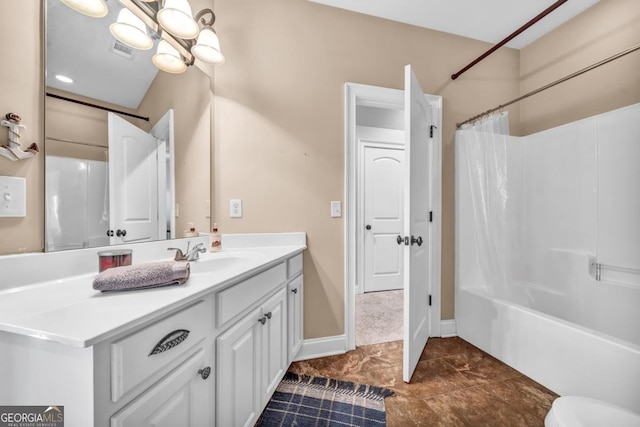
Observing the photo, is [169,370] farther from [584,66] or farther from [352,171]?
[584,66]

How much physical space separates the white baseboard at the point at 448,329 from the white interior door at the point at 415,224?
0.17 m

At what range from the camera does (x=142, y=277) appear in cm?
74

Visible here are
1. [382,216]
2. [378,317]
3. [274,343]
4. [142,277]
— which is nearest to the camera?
[142,277]

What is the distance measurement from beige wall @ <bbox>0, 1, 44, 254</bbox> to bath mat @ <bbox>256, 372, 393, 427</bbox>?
49.6 inches

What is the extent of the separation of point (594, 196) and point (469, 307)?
117 centimetres

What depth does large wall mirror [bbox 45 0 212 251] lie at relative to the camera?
0.89m

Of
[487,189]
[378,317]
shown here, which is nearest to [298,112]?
[487,189]

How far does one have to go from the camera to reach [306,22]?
170 centimetres

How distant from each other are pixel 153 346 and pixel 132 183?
0.86 m

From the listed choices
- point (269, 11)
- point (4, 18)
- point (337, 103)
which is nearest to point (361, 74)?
point (337, 103)

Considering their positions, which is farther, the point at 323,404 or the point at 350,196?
the point at 350,196

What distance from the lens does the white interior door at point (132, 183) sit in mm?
1043

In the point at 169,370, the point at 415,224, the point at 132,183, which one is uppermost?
the point at 132,183

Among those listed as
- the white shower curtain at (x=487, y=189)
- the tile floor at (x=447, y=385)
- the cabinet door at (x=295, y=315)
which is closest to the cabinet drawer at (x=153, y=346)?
the cabinet door at (x=295, y=315)
